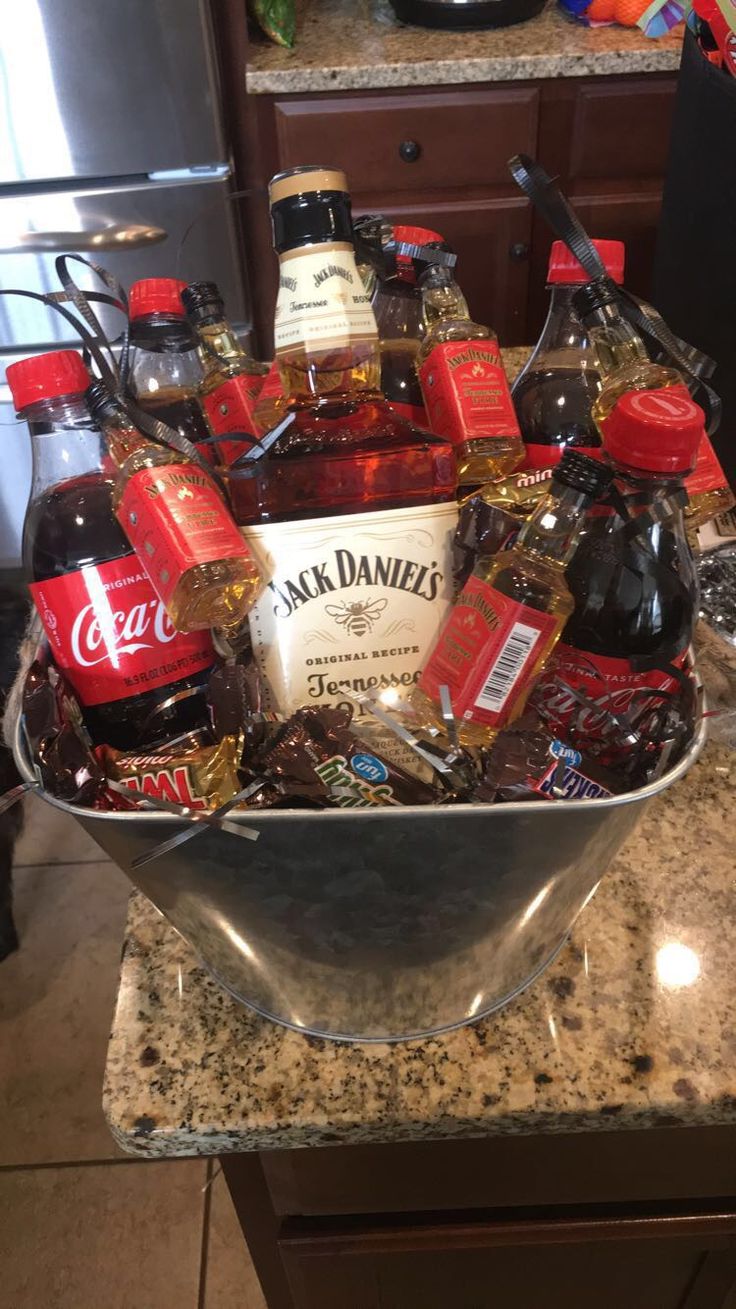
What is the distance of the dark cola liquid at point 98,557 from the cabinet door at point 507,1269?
1.07 feet

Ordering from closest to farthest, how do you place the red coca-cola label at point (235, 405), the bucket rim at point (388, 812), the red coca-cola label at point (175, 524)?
1. the bucket rim at point (388, 812)
2. the red coca-cola label at point (175, 524)
3. the red coca-cola label at point (235, 405)

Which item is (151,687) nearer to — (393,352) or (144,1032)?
(144,1032)

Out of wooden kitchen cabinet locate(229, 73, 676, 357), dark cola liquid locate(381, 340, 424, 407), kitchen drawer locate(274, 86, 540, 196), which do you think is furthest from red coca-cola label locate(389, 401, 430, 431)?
kitchen drawer locate(274, 86, 540, 196)

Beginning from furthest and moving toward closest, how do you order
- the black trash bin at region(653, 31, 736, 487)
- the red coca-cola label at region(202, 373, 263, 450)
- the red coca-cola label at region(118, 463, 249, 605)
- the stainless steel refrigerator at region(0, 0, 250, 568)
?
the stainless steel refrigerator at region(0, 0, 250, 568) < the black trash bin at region(653, 31, 736, 487) < the red coca-cola label at region(202, 373, 263, 450) < the red coca-cola label at region(118, 463, 249, 605)

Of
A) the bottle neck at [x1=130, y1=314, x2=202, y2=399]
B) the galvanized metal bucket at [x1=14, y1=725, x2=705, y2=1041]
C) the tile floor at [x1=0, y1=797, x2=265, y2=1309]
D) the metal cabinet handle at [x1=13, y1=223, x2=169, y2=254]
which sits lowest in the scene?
the tile floor at [x1=0, y1=797, x2=265, y2=1309]

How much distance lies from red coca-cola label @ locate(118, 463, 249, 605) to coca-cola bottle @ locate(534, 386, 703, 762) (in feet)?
0.55

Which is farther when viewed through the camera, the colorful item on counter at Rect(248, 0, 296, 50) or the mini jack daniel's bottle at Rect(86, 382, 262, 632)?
the colorful item on counter at Rect(248, 0, 296, 50)

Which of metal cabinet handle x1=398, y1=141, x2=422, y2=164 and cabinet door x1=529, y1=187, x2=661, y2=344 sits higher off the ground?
metal cabinet handle x1=398, y1=141, x2=422, y2=164

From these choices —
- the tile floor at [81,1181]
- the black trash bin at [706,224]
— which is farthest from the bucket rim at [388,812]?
the tile floor at [81,1181]

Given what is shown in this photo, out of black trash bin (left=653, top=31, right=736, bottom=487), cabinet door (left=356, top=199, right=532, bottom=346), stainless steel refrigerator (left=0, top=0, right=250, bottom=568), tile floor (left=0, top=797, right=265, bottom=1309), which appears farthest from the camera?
cabinet door (left=356, top=199, right=532, bottom=346)

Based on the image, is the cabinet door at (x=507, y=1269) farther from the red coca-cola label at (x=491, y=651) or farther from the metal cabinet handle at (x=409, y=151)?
the metal cabinet handle at (x=409, y=151)

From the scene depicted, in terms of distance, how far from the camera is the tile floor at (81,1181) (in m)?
1.16

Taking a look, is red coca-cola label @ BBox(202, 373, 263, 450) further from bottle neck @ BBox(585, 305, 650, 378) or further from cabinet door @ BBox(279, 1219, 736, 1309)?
cabinet door @ BBox(279, 1219, 736, 1309)

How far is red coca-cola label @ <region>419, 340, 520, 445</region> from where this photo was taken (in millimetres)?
483
